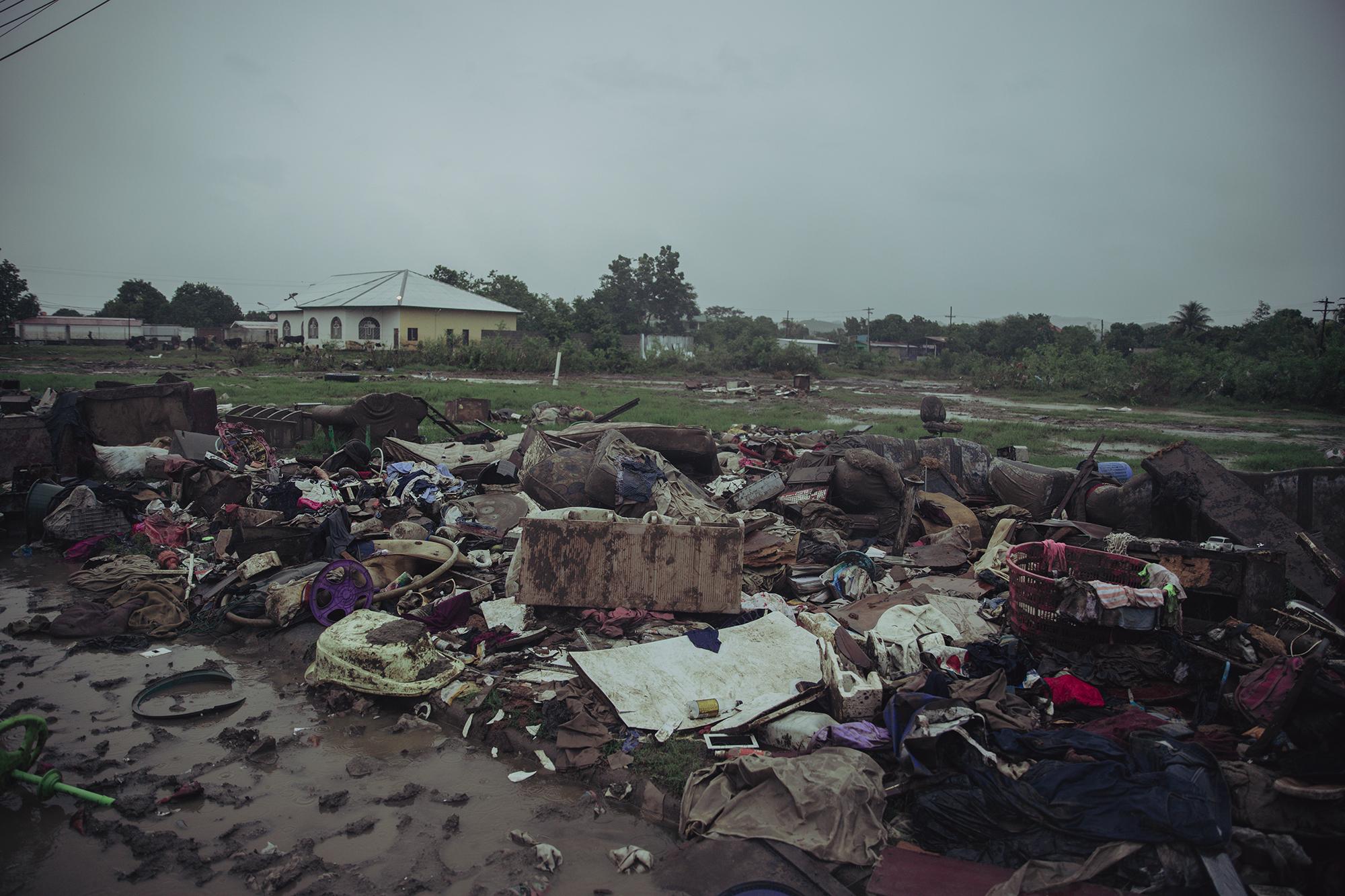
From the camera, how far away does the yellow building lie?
127ft

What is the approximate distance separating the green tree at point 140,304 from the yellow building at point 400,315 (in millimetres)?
24271

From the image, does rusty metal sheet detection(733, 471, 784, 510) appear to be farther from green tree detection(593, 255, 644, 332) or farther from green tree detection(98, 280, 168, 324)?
green tree detection(98, 280, 168, 324)

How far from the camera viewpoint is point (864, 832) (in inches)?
125

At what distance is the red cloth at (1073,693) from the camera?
403 centimetres

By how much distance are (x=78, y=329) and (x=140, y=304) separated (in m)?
9.21

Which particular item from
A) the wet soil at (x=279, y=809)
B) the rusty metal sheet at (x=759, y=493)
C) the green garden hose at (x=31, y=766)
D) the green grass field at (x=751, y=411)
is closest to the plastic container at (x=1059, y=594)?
the wet soil at (x=279, y=809)

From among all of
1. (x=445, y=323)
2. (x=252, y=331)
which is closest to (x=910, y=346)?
(x=445, y=323)

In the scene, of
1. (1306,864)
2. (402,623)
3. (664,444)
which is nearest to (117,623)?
(402,623)

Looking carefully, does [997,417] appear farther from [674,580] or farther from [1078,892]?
[1078,892]

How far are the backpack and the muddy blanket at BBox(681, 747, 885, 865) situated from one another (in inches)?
72.0

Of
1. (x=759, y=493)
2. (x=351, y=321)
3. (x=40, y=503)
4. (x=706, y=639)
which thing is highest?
(x=351, y=321)

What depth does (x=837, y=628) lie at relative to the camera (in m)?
4.85

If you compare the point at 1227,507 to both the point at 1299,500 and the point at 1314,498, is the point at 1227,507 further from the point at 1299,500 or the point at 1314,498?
the point at 1314,498

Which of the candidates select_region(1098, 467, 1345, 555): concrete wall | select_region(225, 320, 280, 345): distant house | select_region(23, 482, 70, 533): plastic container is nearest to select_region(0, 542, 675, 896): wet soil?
select_region(23, 482, 70, 533): plastic container
